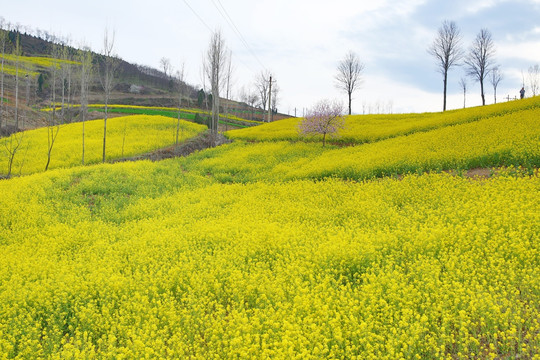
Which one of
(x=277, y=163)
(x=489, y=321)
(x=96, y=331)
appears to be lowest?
(x=96, y=331)

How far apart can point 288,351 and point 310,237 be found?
16.6 ft

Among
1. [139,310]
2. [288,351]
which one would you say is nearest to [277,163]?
[139,310]

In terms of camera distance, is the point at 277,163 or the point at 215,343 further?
the point at 277,163

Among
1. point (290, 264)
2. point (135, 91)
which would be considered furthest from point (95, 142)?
point (135, 91)

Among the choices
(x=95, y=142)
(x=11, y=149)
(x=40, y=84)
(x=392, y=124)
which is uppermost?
(x=40, y=84)

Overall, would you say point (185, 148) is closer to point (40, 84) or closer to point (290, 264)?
point (290, 264)

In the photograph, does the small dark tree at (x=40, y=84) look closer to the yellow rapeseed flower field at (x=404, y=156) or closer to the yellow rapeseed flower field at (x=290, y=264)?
the yellow rapeseed flower field at (x=404, y=156)

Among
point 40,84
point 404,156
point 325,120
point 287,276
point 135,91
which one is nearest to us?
point 287,276

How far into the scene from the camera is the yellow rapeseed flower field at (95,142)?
89.5 feet

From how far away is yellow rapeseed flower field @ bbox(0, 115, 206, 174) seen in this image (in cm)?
2729

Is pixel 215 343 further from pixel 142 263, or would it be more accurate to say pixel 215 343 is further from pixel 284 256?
pixel 142 263

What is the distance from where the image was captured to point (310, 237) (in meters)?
9.47

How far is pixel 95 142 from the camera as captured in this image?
33031mm

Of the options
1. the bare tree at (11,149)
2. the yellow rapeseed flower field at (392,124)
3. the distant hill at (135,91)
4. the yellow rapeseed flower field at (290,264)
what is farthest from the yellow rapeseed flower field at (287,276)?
the distant hill at (135,91)
